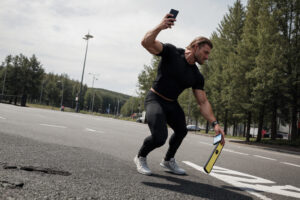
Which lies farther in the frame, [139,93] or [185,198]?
[139,93]

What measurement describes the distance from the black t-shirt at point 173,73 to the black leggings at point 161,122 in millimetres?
137

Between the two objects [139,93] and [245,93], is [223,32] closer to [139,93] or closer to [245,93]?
[245,93]

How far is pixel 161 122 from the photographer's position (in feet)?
10.7

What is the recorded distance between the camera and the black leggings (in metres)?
3.26

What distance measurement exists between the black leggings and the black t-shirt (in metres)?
0.14

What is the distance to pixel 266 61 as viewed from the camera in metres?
18.2

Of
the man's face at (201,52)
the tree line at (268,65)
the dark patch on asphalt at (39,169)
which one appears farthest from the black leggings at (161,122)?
the tree line at (268,65)

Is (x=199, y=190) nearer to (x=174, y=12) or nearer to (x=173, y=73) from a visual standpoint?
(x=173, y=73)

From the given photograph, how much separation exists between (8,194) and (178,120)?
2.26m

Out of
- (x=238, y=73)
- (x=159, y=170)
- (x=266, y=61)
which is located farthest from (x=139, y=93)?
(x=159, y=170)

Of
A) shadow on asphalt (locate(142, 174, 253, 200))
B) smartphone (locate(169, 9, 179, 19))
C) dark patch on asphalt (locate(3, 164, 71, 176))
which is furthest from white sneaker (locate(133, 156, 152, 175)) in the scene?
smartphone (locate(169, 9, 179, 19))

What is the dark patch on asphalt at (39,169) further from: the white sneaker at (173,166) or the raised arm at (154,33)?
the raised arm at (154,33)

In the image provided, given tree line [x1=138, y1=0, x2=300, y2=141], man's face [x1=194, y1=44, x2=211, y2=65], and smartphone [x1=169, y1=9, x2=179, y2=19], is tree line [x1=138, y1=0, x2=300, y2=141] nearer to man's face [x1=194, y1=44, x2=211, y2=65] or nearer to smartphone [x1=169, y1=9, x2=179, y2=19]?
man's face [x1=194, y1=44, x2=211, y2=65]

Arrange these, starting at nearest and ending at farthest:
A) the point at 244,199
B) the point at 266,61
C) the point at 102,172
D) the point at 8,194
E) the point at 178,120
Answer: the point at 8,194, the point at 244,199, the point at 102,172, the point at 178,120, the point at 266,61
